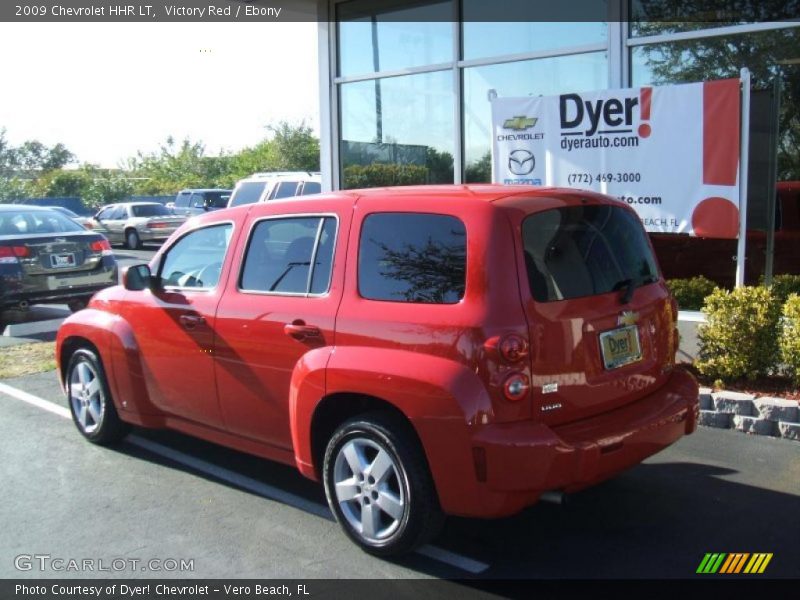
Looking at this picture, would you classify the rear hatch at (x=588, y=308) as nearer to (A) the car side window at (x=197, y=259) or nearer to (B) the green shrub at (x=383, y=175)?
(A) the car side window at (x=197, y=259)

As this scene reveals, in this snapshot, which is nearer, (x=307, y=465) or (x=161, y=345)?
(x=307, y=465)

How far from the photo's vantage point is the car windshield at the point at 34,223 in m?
10.7

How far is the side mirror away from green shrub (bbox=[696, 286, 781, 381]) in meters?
4.06

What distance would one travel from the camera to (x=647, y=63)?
8.54 metres

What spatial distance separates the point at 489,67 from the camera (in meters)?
9.79

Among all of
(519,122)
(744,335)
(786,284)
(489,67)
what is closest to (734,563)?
(744,335)

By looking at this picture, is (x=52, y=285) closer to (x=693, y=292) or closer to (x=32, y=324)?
(x=32, y=324)

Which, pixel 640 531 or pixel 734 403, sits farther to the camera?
pixel 734 403

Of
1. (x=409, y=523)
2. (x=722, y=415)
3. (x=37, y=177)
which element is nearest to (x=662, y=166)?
(x=722, y=415)

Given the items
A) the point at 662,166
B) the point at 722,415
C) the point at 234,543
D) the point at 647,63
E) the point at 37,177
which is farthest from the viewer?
the point at 37,177

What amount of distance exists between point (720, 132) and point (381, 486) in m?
4.77

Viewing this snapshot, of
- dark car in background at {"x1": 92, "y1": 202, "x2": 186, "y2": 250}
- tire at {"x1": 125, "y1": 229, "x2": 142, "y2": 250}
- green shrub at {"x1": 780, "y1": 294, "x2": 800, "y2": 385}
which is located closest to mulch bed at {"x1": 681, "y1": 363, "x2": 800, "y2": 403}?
green shrub at {"x1": 780, "y1": 294, "x2": 800, "y2": 385}

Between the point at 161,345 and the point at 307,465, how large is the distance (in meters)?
1.46

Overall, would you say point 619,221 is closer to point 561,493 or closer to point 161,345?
point 561,493
